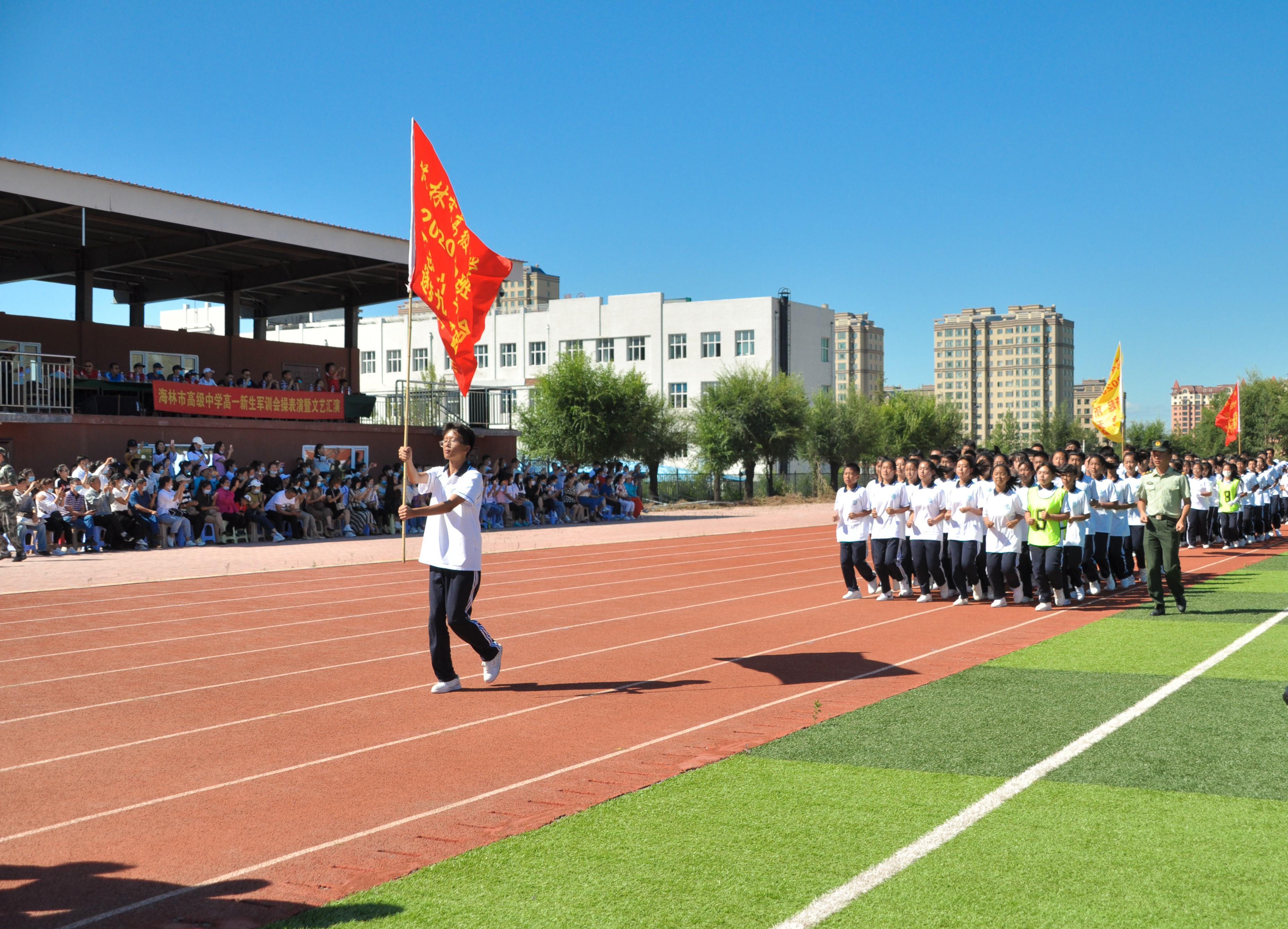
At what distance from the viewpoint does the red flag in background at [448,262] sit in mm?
10367

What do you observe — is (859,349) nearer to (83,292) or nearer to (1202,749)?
(83,292)

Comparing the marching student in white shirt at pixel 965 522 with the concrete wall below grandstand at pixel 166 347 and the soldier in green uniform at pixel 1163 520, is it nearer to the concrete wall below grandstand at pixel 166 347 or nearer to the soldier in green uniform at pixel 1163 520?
the soldier in green uniform at pixel 1163 520

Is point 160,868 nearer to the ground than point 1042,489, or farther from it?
nearer to the ground

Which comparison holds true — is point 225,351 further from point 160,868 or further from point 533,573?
point 160,868

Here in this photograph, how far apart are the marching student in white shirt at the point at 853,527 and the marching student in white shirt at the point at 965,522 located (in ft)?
3.33

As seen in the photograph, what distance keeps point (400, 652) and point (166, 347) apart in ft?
84.8

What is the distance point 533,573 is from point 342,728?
1055cm

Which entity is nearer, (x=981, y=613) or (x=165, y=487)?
(x=981, y=613)

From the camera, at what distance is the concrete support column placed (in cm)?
3066

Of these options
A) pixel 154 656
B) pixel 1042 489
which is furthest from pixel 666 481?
pixel 154 656

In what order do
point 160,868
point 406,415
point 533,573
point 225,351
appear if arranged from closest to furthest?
point 160,868 → point 406,415 → point 533,573 → point 225,351

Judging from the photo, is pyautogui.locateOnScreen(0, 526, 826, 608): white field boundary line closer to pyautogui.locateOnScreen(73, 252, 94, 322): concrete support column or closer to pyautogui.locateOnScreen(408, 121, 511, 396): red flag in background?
pyautogui.locateOnScreen(408, 121, 511, 396): red flag in background

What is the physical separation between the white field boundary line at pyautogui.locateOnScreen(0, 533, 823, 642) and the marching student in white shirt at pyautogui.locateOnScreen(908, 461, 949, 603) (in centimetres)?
463

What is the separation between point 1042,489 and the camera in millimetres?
13234
